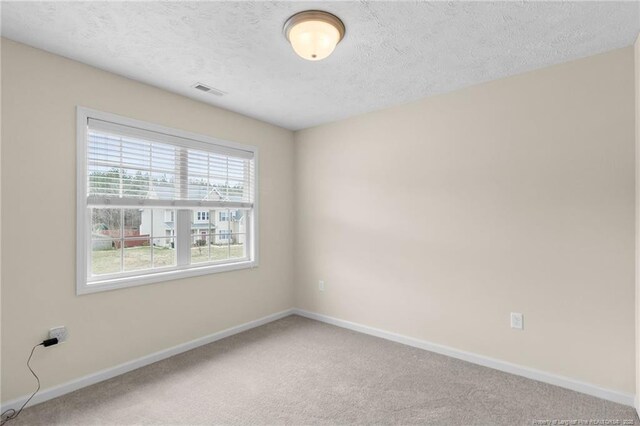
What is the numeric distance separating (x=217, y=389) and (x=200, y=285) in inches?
44.3

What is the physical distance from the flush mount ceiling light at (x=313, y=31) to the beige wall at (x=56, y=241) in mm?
1665

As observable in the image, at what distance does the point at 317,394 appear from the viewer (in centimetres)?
236

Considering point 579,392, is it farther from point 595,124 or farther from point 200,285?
point 200,285

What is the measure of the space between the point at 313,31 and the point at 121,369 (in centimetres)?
295

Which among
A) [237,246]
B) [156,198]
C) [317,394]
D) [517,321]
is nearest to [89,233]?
[156,198]

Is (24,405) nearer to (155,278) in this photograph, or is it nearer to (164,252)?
(155,278)

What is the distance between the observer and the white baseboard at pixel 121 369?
2.20 m

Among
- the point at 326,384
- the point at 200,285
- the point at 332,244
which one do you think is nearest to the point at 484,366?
the point at 326,384

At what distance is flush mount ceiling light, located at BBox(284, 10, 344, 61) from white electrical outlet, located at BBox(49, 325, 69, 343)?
2.59 metres

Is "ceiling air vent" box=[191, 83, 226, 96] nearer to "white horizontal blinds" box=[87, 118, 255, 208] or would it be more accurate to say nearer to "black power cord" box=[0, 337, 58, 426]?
"white horizontal blinds" box=[87, 118, 255, 208]

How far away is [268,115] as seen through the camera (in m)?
3.68

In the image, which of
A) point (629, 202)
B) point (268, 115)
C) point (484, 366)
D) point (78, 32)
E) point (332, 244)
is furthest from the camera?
point (332, 244)

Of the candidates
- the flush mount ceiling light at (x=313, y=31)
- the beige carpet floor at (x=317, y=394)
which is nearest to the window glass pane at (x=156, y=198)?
the beige carpet floor at (x=317, y=394)

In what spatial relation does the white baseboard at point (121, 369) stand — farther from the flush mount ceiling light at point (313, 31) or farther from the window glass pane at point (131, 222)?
the flush mount ceiling light at point (313, 31)
